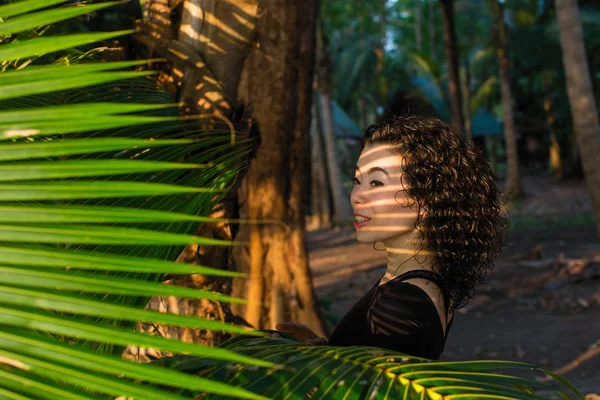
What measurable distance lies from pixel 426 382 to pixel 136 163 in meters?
0.51

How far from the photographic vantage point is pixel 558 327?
6855mm

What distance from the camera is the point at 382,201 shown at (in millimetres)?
1555

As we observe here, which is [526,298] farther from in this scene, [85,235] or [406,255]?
A: [85,235]

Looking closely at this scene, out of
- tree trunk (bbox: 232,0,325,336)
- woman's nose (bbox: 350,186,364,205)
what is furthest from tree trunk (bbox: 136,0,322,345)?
woman's nose (bbox: 350,186,364,205)

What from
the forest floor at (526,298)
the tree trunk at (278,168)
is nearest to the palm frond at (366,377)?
the tree trunk at (278,168)

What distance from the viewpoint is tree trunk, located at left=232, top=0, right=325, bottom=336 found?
2637 millimetres

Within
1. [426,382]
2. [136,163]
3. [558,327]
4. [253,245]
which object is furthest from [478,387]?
[558,327]

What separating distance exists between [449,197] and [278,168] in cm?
145

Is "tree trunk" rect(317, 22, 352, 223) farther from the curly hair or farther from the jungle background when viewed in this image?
the curly hair

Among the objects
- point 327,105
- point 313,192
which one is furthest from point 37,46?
point 313,192

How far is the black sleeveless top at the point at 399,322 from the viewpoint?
1.36m

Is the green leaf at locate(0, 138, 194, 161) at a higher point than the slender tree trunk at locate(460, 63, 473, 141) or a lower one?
lower

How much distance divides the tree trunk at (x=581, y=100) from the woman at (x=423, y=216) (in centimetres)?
689

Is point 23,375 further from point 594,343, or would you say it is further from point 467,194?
point 594,343
